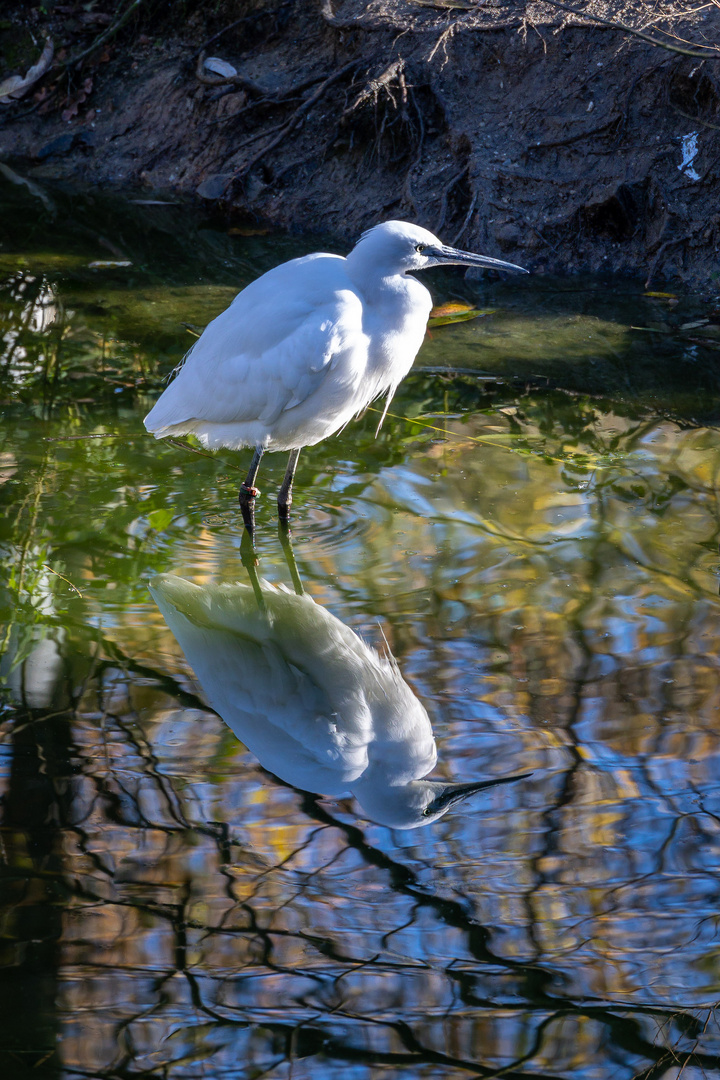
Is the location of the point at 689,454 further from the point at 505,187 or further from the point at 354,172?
the point at 354,172

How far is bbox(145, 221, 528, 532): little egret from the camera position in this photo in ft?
11.8

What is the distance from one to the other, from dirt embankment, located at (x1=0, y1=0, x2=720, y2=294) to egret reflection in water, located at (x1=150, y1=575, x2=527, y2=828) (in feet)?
14.4

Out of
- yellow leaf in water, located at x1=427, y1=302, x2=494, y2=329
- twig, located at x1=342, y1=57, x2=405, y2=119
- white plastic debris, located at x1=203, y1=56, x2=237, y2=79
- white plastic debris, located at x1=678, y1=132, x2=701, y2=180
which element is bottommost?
yellow leaf in water, located at x1=427, y1=302, x2=494, y2=329

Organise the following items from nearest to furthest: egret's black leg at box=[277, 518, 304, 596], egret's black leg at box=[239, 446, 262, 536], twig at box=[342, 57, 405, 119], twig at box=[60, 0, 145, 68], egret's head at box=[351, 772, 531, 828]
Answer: egret's head at box=[351, 772, 531, 828], egret's black leg at box=[277, 518, 304, 596], egret's black leg at box=[239, 446, 262, 536], twig at box=[342, 57, 405, 119], twig at box=[60, 0, 145, 68]

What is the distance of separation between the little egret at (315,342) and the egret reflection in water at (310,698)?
564mm

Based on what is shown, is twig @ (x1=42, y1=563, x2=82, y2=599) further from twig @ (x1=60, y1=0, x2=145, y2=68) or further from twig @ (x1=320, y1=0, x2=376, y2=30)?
twig @ (x1=60, y1=0, x2=145, y2=68)

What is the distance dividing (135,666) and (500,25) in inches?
269

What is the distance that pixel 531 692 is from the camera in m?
3.04

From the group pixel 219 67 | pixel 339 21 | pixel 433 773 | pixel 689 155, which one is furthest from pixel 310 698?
pixel 219 67

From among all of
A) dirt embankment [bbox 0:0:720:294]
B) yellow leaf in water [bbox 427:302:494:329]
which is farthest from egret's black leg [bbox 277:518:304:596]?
dirt embankment [bbox 0:0:720:294]

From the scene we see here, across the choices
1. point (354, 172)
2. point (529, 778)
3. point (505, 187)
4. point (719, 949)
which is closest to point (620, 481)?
point (529, 778)

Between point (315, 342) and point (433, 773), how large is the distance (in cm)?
154

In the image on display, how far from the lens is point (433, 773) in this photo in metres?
2.71

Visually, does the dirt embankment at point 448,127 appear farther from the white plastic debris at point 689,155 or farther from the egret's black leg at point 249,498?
the egret's black leg at point 249,498
